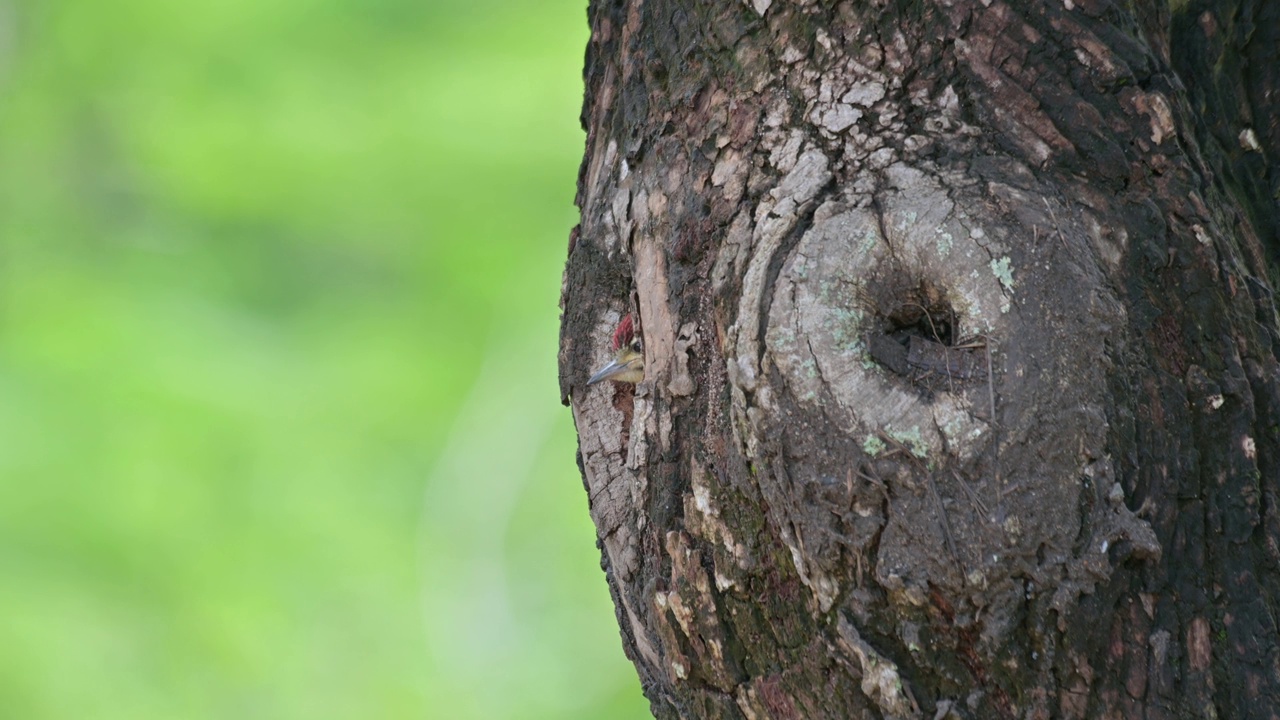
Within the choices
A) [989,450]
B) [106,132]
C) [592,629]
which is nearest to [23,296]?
[106,132]

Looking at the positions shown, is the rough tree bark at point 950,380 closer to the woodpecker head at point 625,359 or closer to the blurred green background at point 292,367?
the woodpecker head at point 625,359

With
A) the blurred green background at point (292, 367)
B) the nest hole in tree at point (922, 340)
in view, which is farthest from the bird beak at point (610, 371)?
the blurred green background at point (292, 367)

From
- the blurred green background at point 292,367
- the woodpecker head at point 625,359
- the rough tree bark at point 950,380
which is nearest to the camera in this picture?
the rough tree bark at point 950,380

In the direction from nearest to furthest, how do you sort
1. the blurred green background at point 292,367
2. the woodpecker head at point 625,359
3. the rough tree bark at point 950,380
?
1. the rough tree bark at point 950,380
2. the woodpecker head at point 625,359
3. the blurred green background at point 292,367

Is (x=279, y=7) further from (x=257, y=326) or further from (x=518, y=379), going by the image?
(x=518, y=379)

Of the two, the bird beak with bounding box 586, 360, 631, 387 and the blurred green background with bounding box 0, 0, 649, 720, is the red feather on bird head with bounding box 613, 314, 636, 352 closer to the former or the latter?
the bird beak with bounding box 586, 360, 631, 387

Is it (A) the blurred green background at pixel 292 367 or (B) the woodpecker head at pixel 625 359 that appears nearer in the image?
(B) the woodpecker head at pixel 625 359

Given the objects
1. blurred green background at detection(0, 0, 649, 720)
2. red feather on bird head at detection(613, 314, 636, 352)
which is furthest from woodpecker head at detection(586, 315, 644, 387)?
blurred green background at detection(0, 0, 649, 720)
